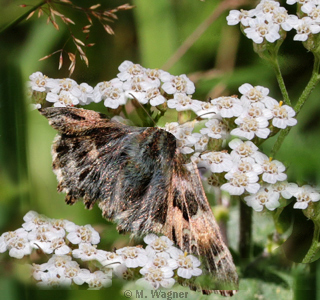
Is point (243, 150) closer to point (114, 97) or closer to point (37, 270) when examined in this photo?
point (114, 97)

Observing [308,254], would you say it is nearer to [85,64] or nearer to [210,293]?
[210,293]

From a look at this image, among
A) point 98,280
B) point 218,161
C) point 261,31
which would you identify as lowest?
point 98,280

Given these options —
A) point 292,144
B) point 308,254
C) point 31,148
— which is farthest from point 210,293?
point 31,148

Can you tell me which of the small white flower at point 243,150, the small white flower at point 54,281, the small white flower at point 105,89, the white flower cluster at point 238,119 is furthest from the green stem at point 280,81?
the small white flower at point 54,281

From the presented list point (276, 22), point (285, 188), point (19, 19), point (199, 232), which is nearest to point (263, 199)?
point (285, 188)

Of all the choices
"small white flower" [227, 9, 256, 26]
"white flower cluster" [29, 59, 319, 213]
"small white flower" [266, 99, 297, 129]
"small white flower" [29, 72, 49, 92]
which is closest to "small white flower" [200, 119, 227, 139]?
"white flower cluster" [29, 59, 319, 213]

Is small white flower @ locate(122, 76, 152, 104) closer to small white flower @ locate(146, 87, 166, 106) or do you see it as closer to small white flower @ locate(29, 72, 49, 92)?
small white flower @ locate(146, 87, 166, 106)

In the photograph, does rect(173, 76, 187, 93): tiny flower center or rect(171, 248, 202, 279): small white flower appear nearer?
rect(171, 248, 202, 279): small white flower
